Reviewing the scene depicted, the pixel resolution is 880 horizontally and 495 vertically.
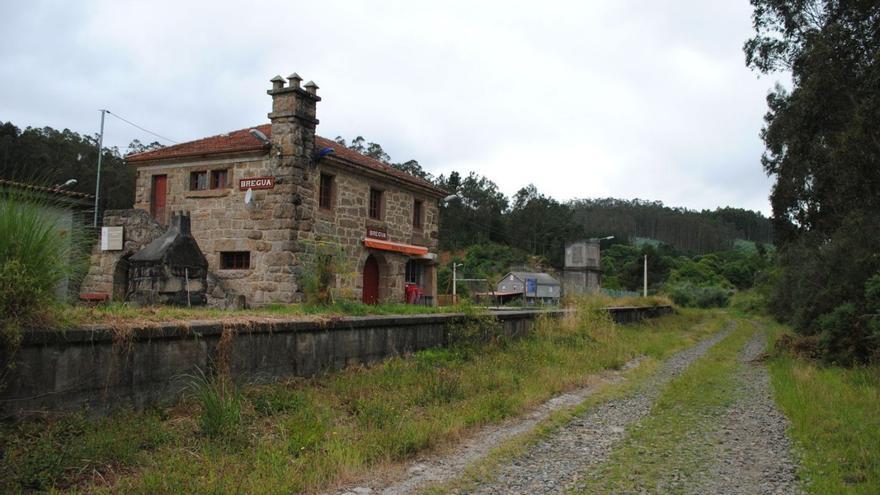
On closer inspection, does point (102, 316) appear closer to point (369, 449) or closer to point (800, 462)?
point (369, 449)

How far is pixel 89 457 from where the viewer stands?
15.1 ft

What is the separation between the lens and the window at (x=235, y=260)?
16.8 m

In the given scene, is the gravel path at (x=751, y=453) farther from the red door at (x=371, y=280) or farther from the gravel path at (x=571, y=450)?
the red door at (x=371, y=280)

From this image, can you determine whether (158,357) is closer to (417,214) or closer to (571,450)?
(571,450)

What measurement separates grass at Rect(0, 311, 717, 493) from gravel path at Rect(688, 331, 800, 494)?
2373mm

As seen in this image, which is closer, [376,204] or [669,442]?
[669,442]

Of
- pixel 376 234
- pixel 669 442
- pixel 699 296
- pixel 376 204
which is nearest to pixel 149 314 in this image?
pixel 669 442

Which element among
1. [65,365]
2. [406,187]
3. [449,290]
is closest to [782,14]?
[406,187]

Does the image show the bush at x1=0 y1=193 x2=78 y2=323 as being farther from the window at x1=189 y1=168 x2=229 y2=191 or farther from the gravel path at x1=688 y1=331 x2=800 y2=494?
the window at x1=189 y1=168 x2=229 y2=191

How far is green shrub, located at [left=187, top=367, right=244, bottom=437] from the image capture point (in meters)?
5.46

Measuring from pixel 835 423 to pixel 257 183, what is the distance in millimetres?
13619

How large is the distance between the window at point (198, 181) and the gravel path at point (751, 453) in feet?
47.6

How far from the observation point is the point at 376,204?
1967 cm

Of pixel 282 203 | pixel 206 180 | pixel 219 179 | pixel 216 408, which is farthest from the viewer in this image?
pixel 206 180
